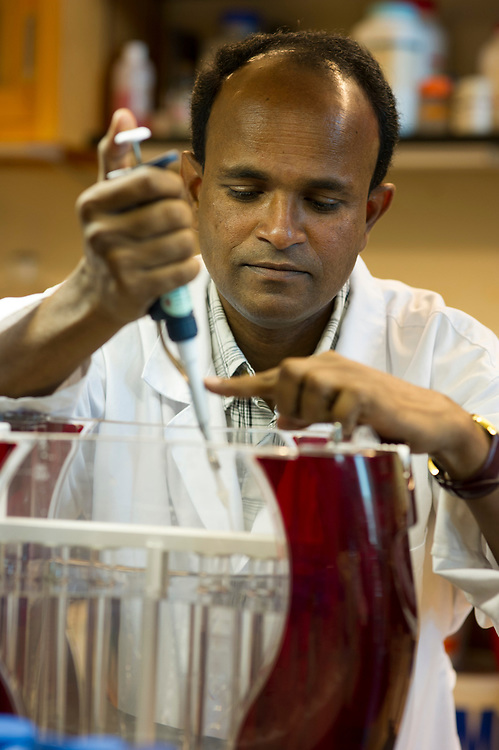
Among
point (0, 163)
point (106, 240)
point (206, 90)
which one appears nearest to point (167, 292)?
point (106, 240)

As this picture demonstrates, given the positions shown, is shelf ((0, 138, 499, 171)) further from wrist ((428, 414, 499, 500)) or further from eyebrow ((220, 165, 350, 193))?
wrist ((428, 414, 499, 500))

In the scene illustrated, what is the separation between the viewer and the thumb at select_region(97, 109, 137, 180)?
0.54 meters

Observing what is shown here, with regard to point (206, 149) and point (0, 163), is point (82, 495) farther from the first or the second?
point (0, 163)

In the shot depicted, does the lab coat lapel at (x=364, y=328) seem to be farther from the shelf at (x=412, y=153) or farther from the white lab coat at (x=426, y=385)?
the shelf at (x=412, y=153)

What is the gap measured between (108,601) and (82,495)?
8 cm

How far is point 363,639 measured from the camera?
526 mm

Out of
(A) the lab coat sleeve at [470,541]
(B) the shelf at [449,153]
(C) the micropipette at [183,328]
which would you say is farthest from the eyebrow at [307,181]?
(B) the shelf at [449,153]

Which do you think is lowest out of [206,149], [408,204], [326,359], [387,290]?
[326,359]

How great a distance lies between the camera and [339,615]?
1.72ft

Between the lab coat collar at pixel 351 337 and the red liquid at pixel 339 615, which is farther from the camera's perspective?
the lab coat collar at pixel 351 337

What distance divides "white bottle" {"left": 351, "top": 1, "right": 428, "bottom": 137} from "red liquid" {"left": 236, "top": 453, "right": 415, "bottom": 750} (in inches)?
53.8

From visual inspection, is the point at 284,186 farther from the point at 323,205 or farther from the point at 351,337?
the point at 351,337

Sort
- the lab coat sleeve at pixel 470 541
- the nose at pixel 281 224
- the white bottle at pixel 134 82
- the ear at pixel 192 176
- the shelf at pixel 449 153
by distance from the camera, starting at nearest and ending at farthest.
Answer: the lab coat sleeve at pixel 470 541, the nose at pixel 281 224, the ear at pixel 192 176, the shelf at pixel 449 153, the white bottle at pixel 134 82

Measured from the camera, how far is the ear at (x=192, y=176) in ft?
3.68
